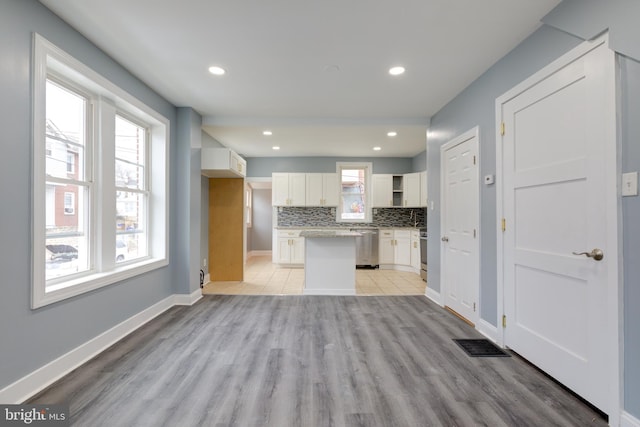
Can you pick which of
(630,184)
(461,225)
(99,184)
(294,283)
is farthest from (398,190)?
(99,184)

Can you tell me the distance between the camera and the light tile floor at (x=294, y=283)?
4.38 metres

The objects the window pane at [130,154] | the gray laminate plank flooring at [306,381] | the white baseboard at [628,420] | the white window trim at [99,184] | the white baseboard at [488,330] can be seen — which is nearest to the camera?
the white baseboard at [628,420]

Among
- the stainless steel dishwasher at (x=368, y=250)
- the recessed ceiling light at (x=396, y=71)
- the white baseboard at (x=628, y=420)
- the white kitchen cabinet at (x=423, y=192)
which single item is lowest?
the white baseboard at (x=628, y=420)

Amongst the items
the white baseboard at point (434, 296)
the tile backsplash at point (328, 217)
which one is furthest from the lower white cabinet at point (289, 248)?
the white baseboard at point (434, 296)

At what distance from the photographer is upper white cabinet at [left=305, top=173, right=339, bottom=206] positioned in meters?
6.48

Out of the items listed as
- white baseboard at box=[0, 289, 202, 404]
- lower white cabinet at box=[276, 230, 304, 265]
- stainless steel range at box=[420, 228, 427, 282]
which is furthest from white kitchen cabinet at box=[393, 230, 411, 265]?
white baseboard at box=[0, 289, 202, 404]

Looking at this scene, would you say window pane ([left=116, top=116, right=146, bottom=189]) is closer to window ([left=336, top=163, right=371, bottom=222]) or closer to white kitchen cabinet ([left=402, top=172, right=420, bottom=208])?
window ([left=336, top=163, right=371, bottom=222])

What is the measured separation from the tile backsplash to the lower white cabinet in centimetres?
45

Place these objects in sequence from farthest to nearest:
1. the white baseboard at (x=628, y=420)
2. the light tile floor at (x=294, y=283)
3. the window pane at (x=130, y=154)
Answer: the light tile floor at (x=294, y=283), the window pane at (x=130, y=154), the white baseboard at (x=628, y=420)

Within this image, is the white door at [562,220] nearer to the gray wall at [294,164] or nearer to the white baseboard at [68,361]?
the white baseboard at [68,361]

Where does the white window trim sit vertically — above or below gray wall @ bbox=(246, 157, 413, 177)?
below

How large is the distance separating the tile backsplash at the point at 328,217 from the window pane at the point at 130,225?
11.8ft

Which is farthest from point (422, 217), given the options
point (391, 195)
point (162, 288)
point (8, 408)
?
point (8, 408)

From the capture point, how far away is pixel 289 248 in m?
6.35
